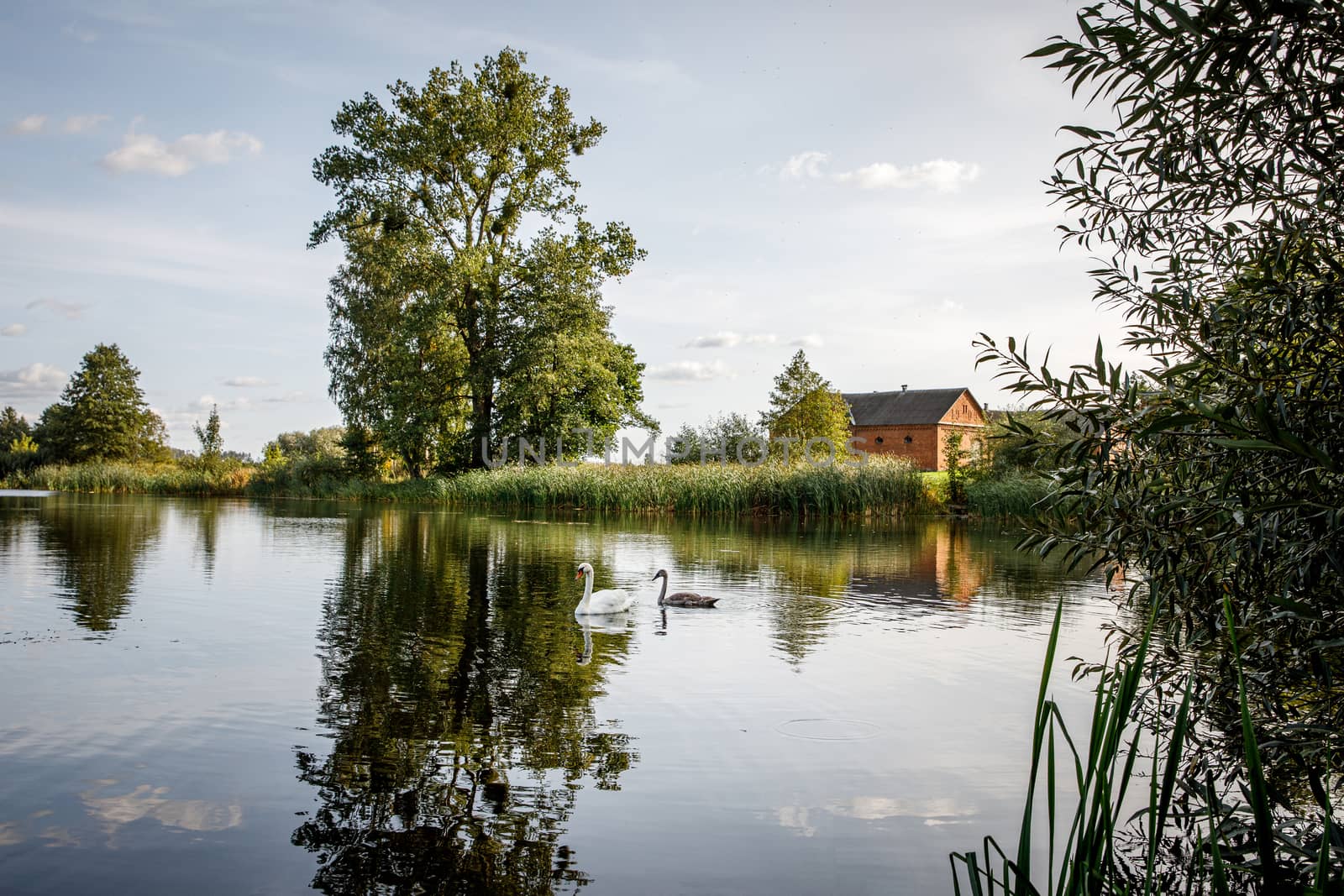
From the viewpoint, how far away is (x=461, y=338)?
138ft

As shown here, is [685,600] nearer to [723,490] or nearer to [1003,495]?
[723,490]

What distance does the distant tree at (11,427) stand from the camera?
69.6m

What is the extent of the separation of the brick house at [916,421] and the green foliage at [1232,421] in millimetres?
65740

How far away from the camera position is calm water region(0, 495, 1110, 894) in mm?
4055

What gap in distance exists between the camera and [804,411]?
45.4 meters

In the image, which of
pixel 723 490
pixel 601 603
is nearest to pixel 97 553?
pixel 601 603

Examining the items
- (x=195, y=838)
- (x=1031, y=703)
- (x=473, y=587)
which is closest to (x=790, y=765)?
(x=1031, y=703)

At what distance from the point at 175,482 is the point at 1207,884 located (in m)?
48.6

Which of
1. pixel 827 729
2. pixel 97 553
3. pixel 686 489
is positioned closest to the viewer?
pixel 827 729

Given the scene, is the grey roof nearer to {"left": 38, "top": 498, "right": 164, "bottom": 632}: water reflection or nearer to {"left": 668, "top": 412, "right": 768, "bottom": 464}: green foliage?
{"left": 668, "top": 412, "right": 768, "bottom": 464}: green foliage

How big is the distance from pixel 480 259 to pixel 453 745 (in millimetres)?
33551


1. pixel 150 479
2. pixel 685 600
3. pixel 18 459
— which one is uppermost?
pixel 18 459

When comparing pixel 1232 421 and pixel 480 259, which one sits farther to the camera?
pixel 480 259

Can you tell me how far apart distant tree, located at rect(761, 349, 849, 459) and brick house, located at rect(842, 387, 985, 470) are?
22.6 meters
